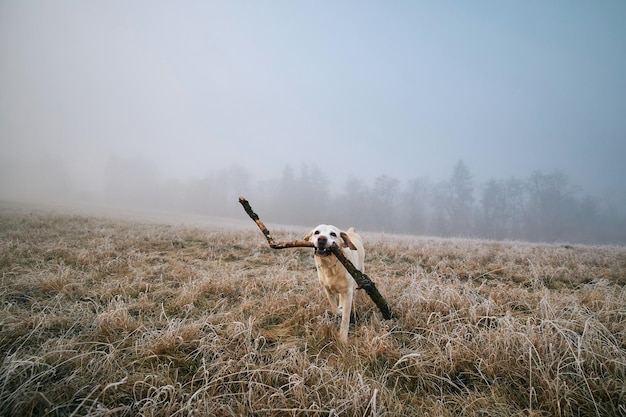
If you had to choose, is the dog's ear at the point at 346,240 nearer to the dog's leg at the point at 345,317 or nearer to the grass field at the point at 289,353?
the dog's leg at the point at 345,317

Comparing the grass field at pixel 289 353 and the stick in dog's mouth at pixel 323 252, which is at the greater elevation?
the stick in dog's mouth at pixel 323 252

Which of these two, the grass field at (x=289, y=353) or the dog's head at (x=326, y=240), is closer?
the grass field at (x=289, y=353)

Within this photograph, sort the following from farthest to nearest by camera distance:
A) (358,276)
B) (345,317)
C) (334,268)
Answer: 1. (334,268)
2. (345,317)
3. (358,276)

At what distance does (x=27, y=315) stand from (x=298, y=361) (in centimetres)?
333

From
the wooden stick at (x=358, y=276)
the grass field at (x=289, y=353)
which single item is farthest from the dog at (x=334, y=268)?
the grass field at (x=289, y=353)

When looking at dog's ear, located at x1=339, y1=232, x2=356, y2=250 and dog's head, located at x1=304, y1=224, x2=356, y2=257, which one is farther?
dog's ear, located at x1=339, y1=232, x2=356, y2=250

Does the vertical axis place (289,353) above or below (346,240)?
below

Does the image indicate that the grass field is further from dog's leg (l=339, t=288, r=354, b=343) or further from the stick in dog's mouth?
the stick in dog's mouth

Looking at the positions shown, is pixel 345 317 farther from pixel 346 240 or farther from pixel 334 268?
pixel 346 240

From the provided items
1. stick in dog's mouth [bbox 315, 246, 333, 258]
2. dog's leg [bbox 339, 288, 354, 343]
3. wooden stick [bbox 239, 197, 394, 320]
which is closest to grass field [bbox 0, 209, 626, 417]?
dog's leg [bbox 339, 288, 354, 343]

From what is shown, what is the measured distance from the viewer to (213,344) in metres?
2.33

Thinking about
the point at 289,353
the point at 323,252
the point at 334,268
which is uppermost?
the point at 323,252

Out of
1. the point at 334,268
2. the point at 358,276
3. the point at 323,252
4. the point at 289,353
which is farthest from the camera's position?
the point at 334,268

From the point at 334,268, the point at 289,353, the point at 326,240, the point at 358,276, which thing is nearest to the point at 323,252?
the point at 326,240
